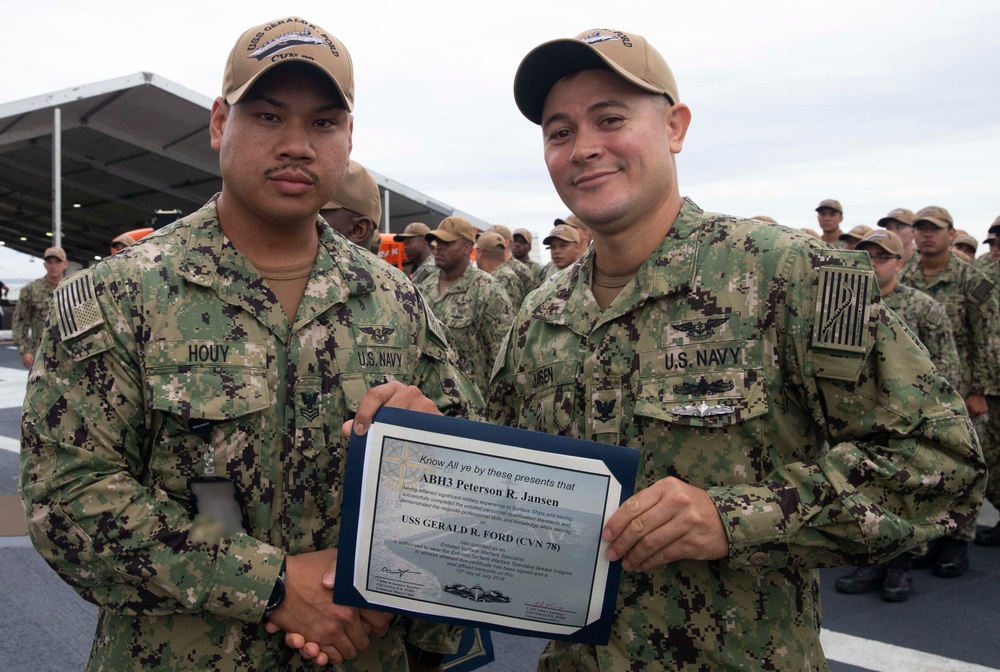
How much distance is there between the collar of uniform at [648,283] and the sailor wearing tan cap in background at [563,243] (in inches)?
301

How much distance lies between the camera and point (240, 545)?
1628mm

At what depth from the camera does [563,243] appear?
9.67 m

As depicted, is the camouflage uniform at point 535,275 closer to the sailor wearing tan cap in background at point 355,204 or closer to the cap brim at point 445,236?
the cap brim at point 445,236

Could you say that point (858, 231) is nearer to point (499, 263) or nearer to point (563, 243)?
point (563, 243)

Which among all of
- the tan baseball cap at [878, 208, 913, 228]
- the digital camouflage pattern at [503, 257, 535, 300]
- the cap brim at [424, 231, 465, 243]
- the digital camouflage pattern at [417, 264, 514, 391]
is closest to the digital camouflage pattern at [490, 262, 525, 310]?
the digital camouflage pattern at [503, 257, 535, 300]

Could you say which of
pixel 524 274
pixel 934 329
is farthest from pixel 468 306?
pixel 524 274

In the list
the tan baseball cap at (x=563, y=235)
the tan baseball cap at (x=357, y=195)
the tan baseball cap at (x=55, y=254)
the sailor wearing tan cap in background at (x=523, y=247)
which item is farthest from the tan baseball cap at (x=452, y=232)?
the tan baseball cap at (x=55, y=254)

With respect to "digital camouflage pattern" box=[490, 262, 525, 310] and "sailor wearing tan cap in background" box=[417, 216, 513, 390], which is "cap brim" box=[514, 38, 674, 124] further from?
"digital camouflage pattern" box=[490, 262, 525, 310]

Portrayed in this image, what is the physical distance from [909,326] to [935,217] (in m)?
2.11

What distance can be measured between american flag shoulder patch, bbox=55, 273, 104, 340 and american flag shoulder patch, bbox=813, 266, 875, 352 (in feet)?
4.86

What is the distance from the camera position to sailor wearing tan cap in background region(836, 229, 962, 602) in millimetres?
4781

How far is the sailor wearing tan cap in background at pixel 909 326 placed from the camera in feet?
15.7

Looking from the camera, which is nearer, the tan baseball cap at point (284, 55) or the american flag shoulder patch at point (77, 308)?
the american flag shoulder patch at point (77, 308)

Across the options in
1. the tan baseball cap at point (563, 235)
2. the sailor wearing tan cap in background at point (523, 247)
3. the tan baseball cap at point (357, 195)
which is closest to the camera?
the tan baseball cap at point (357, 195)
